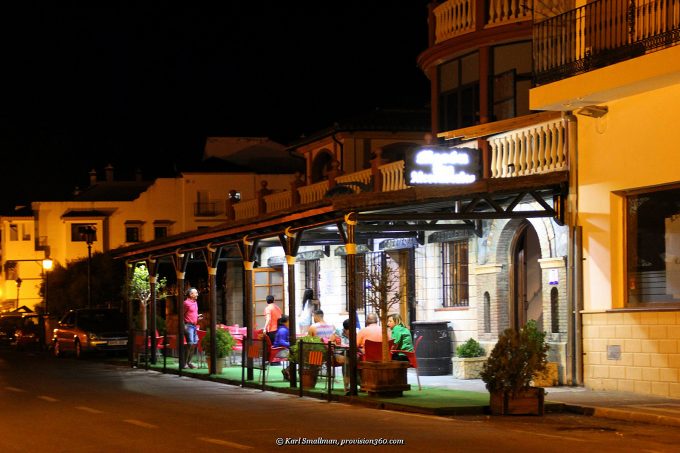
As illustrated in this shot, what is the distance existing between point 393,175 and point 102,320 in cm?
1534

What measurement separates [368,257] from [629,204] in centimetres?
1112

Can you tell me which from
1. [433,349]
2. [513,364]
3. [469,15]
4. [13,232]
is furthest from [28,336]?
[13,232]

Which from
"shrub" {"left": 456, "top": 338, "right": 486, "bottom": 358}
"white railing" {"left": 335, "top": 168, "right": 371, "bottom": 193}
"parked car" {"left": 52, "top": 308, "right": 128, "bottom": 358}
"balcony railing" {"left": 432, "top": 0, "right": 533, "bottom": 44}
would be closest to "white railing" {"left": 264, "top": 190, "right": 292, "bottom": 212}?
"white railing" {"left": 335, "top": 168, "right": 371, "bottom": 193}

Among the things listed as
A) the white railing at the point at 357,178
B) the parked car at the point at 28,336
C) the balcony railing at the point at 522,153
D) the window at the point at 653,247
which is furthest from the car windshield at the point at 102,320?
the window at the point at 653,247

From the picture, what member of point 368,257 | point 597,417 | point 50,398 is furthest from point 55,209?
point 597,417

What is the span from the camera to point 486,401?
61.9ft

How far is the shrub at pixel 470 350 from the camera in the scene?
24531mm

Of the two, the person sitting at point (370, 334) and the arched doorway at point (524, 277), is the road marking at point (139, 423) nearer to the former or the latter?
the person sitting at point (370, 334)

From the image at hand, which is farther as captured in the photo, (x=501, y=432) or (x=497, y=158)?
(x=497, y=158)

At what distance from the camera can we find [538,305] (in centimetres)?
2403

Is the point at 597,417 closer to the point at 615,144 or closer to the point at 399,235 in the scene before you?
the point at 615,144

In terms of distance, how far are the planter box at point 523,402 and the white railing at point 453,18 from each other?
1113 centimetres

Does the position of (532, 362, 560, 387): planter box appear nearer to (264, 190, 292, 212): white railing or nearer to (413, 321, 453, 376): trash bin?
(413, 321, 453, 376): trash bin

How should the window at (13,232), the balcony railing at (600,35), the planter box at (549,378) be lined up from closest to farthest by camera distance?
the balcony railing at (600,35), the planter box at (549,378), the window at (13,232)
